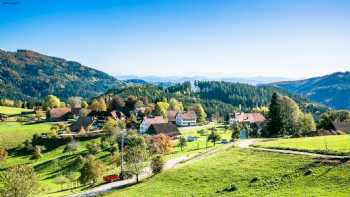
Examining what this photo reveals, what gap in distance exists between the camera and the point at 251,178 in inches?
2188

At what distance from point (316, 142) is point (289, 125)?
40756mm

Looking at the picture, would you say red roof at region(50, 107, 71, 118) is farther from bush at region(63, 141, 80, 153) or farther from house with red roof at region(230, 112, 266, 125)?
house with red roof at region(230, 112, 266, 125)

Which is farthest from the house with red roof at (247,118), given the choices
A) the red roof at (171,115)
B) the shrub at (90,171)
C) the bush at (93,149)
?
the shrub at (90,171)

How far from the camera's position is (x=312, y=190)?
1807 inches

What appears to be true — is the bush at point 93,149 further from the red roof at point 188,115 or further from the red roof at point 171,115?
the red roof at point 171,115

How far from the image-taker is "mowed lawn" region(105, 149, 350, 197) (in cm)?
4806

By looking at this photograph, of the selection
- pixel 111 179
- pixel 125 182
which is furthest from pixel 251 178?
pixel 111 179

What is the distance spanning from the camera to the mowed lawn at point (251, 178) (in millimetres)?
48062

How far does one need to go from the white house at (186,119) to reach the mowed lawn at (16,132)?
177 feet

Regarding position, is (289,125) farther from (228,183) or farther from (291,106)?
(228,183)

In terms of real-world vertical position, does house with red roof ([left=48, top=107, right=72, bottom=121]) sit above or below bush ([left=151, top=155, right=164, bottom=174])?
above

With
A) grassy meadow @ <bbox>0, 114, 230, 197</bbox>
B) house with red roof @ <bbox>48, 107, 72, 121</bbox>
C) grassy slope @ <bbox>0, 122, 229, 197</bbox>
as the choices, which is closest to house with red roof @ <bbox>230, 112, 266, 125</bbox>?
grassy slope @ <bbox>0, 122, 229, 197</bbox>

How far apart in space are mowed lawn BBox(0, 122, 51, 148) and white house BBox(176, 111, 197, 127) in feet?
177

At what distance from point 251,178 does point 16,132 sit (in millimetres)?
112246
